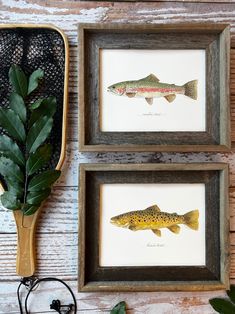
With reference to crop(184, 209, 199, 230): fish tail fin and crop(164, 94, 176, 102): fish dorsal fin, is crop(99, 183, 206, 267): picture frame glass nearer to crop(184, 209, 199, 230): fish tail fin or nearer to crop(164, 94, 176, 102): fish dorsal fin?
crop(184, 209, 199, 230): fish tail fin

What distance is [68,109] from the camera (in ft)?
2.93

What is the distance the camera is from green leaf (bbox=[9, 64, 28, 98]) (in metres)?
0.86

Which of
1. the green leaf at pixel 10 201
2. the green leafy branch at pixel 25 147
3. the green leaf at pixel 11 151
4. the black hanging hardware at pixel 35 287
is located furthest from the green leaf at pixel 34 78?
the black hanging hardware at pixel 35 287

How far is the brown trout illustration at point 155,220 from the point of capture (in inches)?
34.7

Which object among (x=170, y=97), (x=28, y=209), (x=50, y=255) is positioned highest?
(x=170, y=97)

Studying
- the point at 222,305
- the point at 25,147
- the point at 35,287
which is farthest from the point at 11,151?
the point at 222,305

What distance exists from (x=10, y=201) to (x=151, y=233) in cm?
29

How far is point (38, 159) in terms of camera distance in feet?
2.77

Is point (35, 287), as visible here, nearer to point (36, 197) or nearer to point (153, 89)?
point (36, 197)

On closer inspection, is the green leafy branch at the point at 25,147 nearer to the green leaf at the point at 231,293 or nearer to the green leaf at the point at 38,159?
the green leaf at the point at 38,159

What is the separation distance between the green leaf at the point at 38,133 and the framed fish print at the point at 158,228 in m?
0.12

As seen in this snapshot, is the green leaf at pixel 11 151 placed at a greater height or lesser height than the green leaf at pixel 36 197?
greater

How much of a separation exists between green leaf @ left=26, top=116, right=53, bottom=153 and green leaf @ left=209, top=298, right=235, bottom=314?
1.58 ft

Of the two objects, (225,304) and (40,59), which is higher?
(40,59)
